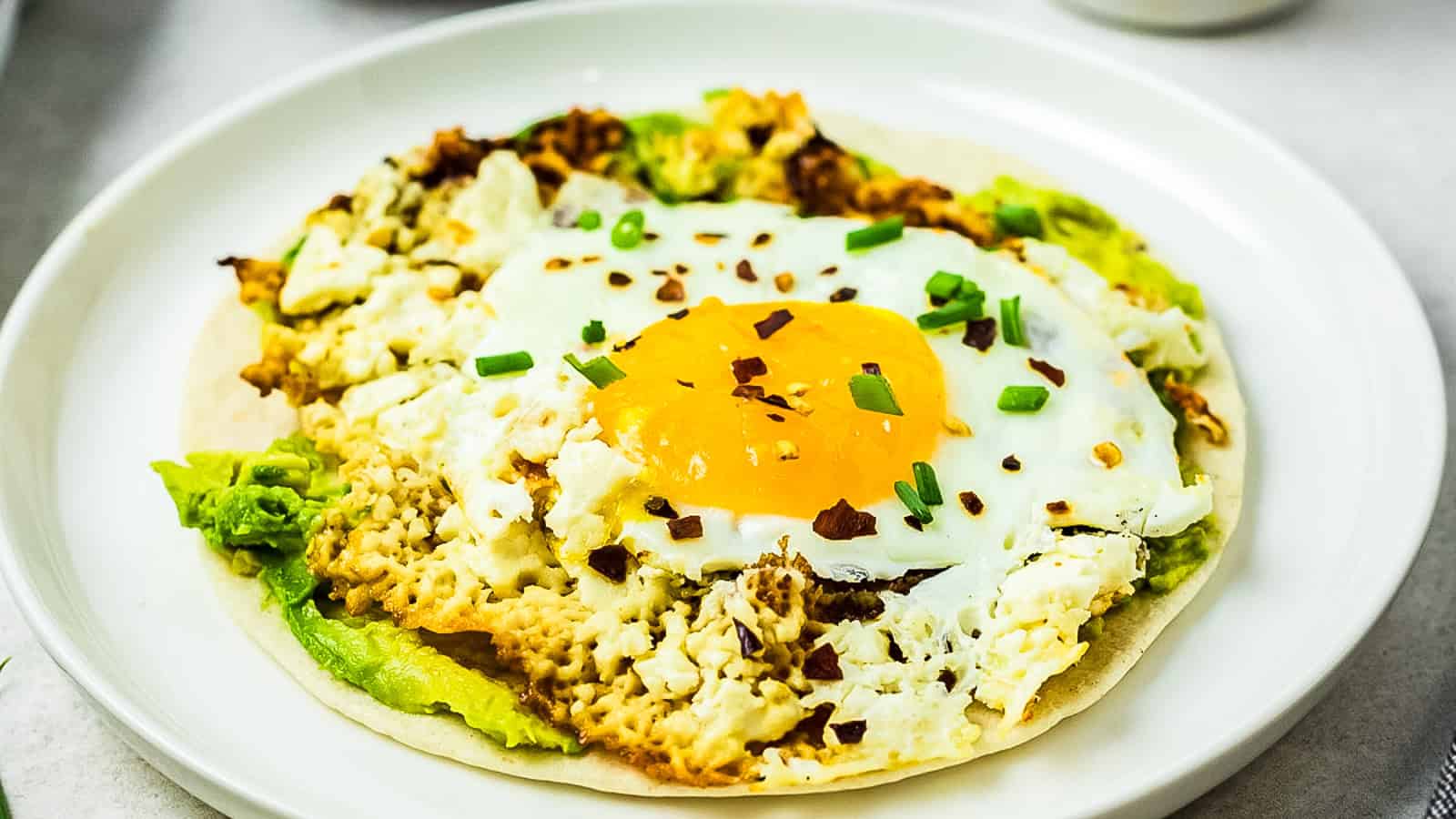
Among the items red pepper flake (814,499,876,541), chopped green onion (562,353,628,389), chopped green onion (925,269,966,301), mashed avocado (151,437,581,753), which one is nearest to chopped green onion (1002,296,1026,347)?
chopped green onion (925,269,966,301)

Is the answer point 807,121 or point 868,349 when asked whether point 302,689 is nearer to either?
point 868,349

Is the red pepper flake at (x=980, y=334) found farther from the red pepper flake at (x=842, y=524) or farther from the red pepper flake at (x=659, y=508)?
the red pepper flake at (x=659, y=508)

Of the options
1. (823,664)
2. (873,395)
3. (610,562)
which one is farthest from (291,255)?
(823,664)

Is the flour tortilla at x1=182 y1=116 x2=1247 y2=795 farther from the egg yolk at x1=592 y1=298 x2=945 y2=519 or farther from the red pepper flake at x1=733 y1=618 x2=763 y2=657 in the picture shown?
the egg yolk at x1=592 y1=298 x2=945 y2=519

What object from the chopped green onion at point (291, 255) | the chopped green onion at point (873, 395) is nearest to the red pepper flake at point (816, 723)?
the chopped green onion at point (873, 395)

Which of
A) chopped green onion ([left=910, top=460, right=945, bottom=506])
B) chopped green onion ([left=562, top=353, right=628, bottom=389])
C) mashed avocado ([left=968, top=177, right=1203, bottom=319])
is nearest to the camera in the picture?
chopped green onion ([left=910, top=460, right=945, bottom=506])

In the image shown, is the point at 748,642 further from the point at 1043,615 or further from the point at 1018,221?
the point at 1018,221
